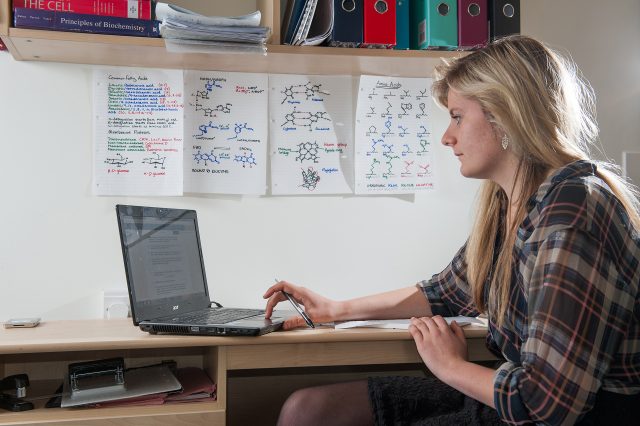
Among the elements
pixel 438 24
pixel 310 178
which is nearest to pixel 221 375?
pixel 310 178

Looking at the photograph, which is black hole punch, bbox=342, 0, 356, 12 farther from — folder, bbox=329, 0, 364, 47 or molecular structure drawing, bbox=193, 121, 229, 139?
molecular structure drawing, bbox=193, 121, 229, 139

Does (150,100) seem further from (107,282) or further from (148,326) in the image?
(148,326)

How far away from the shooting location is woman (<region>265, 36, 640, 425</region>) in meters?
1.00

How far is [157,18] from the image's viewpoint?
5.10ft

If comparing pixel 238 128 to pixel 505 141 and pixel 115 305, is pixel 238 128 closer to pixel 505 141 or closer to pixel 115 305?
pixel 115 305

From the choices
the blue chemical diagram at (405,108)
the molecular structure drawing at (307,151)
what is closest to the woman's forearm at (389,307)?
the molecular structure drawing at (307,151)

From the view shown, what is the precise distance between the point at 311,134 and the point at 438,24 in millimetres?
467

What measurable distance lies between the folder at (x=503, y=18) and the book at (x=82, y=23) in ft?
2.78

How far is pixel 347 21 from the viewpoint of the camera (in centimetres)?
162

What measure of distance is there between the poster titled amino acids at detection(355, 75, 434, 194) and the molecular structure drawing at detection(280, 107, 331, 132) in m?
0.12

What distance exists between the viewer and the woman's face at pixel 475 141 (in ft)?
4.22

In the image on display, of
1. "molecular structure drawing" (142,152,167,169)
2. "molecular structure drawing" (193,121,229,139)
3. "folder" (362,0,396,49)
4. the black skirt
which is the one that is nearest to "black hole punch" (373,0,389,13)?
"folder" (362,0,396,49)

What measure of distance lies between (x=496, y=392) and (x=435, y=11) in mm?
1004

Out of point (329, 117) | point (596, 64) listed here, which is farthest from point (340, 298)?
point (596, 64)
